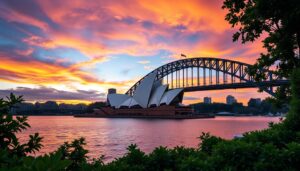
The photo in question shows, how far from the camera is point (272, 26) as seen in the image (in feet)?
43.8

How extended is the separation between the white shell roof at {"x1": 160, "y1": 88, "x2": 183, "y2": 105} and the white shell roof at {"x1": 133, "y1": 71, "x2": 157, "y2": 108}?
730 cm

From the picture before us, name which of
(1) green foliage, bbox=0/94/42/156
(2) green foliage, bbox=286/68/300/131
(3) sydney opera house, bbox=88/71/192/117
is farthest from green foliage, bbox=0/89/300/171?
(3) sydney opera house, bbox=88/71/192/117

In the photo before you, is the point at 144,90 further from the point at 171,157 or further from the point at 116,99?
the point at 171,157

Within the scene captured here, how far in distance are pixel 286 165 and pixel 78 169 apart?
3326 mm

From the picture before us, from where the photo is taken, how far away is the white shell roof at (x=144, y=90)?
5123 inches

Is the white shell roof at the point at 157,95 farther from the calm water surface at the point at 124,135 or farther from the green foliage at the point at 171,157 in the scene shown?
the green foliage at the point at 171,157

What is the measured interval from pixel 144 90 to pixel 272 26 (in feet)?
410

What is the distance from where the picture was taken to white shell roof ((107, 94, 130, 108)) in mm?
162800

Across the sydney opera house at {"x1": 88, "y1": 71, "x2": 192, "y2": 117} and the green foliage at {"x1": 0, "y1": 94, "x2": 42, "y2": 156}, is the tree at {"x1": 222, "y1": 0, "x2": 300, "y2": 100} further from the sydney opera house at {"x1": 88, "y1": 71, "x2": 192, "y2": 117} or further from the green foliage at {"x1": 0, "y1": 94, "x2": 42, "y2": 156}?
the sydney opera house at {"x1": 88, "y1": 71, "x2": 192, "y2": 117}

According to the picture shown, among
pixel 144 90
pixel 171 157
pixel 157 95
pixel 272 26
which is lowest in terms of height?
pixel 171 157

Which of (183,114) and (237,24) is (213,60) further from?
(237,24)

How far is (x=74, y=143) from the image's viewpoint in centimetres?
450

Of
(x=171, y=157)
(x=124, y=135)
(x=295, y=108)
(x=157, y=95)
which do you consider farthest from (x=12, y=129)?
(x=157, y=95)

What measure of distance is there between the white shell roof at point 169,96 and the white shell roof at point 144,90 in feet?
23.9
